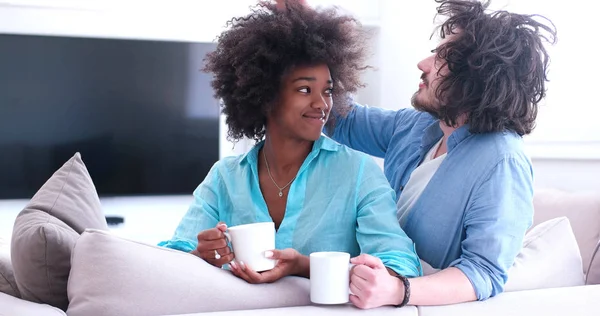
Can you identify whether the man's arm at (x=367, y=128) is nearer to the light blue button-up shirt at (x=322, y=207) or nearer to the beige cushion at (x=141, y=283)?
the light blue button-up shirt at (x=322, y=207)

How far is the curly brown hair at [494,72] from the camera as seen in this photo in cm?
163

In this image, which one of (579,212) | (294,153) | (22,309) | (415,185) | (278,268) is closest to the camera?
(22,309)

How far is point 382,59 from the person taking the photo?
482 cm

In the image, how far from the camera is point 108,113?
15.2 feet

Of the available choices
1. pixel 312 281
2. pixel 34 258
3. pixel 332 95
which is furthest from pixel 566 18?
pixel 34 258

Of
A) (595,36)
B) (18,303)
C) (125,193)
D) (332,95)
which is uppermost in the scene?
(595,36)

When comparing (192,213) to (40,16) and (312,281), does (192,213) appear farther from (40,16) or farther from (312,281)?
(40,16)

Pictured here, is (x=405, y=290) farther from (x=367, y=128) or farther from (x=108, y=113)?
(x=108, y=113)

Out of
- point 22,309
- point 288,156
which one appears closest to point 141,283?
point 22,309

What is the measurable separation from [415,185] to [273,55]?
0.49 m

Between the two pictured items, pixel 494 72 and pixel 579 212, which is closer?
pixel 494 72

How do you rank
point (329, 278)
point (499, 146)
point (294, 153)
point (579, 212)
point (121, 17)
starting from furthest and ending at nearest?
point (121, 17), point (579, 212), point (294, 153), point (499, 146), point (329, 278)

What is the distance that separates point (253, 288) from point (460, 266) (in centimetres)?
44

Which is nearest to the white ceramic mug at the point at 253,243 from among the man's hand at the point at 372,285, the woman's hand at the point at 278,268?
the woman's hand at the point at 278,268
